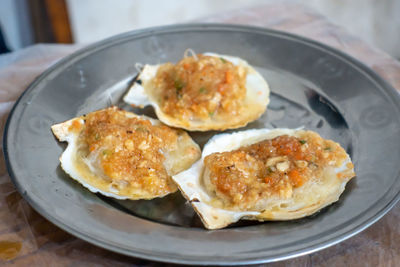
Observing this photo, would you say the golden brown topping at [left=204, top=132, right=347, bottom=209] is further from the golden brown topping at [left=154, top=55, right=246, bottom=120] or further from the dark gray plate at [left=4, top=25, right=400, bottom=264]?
the golden brown topping at [left=154, top=55, right=246, bottom=120]

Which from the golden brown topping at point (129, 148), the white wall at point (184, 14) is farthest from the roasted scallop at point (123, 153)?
the white wall at point (184, 14)

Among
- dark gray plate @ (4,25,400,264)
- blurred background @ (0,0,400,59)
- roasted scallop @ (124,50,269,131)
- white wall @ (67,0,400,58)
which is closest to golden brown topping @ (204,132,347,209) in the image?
dark gray plate @ (4,25,400,264)

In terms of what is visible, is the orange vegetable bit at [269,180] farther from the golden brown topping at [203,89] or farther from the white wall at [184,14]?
the white wall at [184,14]

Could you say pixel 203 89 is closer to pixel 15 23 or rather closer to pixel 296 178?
pixel 296 178

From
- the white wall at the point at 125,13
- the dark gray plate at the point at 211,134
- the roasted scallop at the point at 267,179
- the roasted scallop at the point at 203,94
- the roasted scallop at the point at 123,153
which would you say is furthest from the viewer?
the white wall at the point at 125,13

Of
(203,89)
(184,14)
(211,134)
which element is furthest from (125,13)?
(211,134)

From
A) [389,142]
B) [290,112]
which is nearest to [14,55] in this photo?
[290,112]
